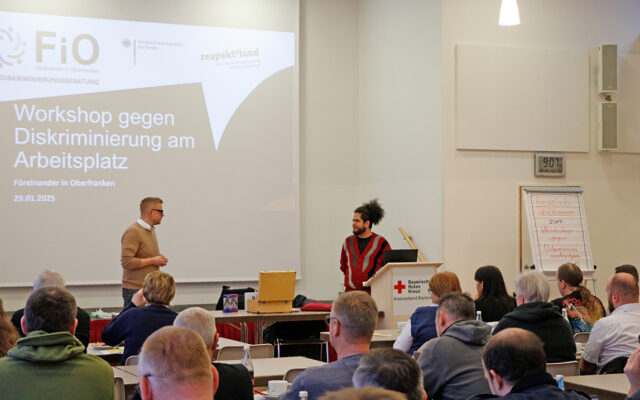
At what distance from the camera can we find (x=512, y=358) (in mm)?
2701

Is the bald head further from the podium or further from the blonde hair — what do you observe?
the podium

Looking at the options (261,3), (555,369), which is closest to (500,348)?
(555,369)

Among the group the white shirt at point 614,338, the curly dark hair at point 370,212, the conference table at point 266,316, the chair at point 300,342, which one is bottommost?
the chair at point 300,342

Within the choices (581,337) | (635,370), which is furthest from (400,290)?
(635,370)

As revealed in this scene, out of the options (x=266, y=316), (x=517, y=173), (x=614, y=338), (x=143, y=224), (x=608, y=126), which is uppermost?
(x=608, y=126)

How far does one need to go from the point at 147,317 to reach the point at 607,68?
6534 millimetres

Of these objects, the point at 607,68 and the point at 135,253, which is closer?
the point at 135,253

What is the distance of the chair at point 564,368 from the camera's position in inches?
167

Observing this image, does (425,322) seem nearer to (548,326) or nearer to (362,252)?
(548,326)

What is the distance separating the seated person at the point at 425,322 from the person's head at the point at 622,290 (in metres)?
0.98

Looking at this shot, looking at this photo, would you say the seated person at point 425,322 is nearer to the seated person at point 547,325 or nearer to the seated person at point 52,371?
the seated person at point 547,325

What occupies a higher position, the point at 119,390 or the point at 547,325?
the point at 547,325

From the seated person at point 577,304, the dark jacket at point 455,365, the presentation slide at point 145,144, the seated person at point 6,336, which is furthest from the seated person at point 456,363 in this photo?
the presentation slide at point 145,144

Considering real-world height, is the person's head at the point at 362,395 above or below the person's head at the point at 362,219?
below
